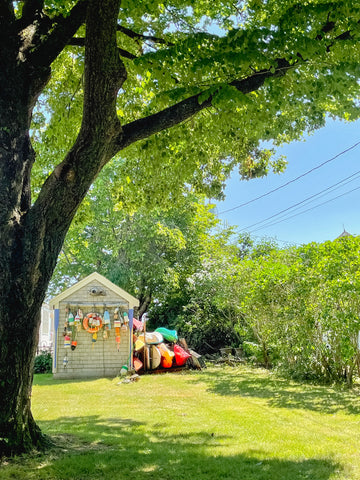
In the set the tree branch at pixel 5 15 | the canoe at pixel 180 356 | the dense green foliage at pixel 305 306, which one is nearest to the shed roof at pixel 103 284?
the canoe at pixel 180 356

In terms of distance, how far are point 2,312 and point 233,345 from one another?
49.2 ft

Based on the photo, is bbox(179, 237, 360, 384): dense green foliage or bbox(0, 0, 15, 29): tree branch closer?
bbox(0, 0, 15, 29): tree branch

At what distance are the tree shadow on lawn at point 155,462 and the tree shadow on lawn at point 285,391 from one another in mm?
2774

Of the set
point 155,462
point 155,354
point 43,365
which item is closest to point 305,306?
point 155,354

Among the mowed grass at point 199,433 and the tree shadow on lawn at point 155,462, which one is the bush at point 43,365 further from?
the tree shadow on lawn at point 155,462

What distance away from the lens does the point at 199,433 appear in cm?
548

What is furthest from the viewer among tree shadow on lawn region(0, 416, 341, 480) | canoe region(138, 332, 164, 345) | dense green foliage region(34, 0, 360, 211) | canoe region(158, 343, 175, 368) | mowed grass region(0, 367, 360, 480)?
canoe region(138, 332, 164, 345)

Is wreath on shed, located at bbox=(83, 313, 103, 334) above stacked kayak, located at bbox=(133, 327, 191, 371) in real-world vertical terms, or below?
above

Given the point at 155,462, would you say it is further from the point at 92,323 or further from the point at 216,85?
the point at 92,323

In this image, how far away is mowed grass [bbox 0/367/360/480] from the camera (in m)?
3.94

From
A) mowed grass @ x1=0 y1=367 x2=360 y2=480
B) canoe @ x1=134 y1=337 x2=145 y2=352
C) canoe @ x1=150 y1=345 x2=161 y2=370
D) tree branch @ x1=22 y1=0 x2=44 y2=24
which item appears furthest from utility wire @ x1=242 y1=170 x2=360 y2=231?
tree branch @ x1=22 y1=0 x2=44 y2=24

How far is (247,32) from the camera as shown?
4406 mm

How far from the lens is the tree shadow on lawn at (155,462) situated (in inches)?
150

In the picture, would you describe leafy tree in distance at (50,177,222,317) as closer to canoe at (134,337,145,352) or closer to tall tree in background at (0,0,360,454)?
canoe at (134,337,145,352)
